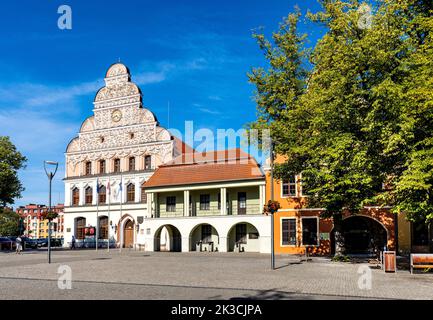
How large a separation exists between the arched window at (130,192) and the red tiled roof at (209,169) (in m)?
7.83

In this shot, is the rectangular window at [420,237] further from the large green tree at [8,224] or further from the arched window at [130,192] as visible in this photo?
the large green tree at [8,224]

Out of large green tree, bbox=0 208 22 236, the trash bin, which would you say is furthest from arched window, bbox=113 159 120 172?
large green tree, bbox=0 208 22 236

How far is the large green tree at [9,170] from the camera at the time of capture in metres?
44.5

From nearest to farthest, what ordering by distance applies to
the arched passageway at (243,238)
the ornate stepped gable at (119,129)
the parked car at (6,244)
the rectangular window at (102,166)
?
the arched passageway at (243,238) → the parked car at (6,244) → the ornate stepped gable at (119,129) → the rectangular window at (102,166)

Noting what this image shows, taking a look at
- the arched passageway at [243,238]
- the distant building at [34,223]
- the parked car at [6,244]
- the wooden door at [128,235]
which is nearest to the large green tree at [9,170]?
the parked car at [6,244]

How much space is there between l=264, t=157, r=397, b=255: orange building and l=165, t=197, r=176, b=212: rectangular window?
10939mm

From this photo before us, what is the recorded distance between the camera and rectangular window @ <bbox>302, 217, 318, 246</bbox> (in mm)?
35094

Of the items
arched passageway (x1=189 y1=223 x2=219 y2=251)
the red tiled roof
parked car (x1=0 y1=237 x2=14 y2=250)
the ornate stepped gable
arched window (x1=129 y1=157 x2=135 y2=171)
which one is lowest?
parked car (x1=0 y1=237 x2=14 y2=250)

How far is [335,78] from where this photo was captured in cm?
2322

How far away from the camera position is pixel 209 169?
41625mm

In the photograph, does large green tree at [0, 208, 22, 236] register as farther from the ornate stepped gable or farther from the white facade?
the ornate stepped gable

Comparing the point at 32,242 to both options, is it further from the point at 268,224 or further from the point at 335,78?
the point at 335,78
